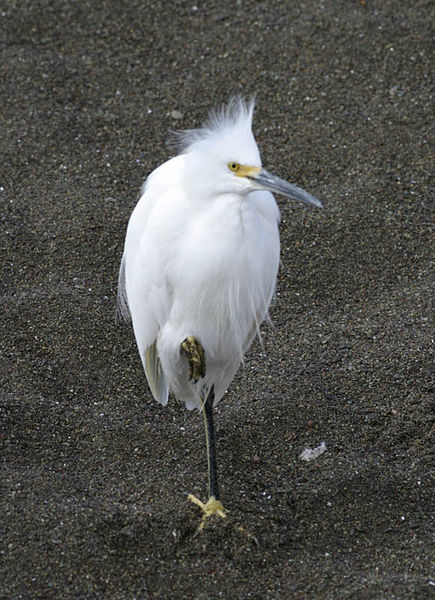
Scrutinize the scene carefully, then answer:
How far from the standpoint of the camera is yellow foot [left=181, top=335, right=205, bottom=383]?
10.2 feet

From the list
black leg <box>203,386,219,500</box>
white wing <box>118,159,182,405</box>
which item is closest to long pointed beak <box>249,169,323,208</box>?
white wing <box>118,159,182,405</box>

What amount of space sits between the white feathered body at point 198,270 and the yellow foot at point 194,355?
0.02 metres

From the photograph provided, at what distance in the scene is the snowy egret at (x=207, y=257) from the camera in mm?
2680

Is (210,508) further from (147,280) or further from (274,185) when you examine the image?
(274,185)

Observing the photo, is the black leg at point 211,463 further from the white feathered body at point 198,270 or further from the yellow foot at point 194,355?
the yellow foot at point 194,355

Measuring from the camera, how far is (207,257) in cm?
277

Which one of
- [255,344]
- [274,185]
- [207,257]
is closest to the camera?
[274,185]

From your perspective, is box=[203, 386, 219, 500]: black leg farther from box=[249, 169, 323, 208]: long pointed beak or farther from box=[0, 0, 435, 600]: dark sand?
box=[249, 169, 323, 208]: long pointed beak

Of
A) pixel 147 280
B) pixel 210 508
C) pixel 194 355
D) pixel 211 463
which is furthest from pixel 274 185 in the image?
pixel 210 508

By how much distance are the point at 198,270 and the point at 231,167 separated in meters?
0.37

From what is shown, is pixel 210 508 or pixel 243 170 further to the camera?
pixel 210 508

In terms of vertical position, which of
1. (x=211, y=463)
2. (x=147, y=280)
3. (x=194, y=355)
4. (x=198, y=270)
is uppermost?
(x=198, y=270)

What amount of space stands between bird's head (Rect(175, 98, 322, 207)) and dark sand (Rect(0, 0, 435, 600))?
1.29 metres

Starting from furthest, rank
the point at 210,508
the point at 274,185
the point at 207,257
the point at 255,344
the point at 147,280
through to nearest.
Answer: the point at 255,344
the point at 210,508
the point at 147,280
the point at 207,257
the point at 274,185
